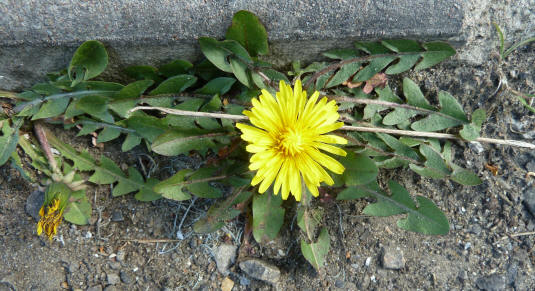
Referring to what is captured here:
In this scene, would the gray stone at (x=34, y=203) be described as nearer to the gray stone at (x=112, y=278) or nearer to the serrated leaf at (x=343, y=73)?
the gray stone at (x=112, y=278)

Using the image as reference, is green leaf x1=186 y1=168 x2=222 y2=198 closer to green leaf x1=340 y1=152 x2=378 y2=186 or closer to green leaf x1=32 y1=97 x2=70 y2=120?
green leaf x1=340 y1=152 x2=378 y2=186

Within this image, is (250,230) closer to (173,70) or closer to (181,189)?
(181,189)

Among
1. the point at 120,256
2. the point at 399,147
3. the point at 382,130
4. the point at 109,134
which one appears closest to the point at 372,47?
the point at 382,130

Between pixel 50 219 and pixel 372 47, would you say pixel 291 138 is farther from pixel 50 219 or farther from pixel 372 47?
pixel 50 219

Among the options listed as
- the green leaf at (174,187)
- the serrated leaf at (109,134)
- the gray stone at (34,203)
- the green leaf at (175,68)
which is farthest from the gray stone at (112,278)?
the green leaf at (175,68)

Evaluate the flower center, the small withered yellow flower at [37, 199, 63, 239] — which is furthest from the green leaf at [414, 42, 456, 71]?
the small withered yellow flower at [37, 199, 63, 239]
